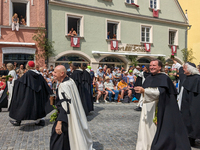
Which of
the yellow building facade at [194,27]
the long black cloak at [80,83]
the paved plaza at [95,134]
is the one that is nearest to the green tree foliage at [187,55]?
the yellow building facade at [194,27]

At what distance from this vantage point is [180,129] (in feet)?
12.8

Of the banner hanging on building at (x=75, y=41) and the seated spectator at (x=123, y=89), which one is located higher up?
the banner hanging on building at (x=75, y=41)

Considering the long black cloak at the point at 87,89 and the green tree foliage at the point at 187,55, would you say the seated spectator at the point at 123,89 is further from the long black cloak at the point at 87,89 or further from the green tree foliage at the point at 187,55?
the green tree foliage at the point at 187,55

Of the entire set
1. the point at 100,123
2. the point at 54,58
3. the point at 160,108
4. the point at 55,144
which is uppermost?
the point at 54,58

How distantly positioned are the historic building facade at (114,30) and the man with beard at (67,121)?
13.4 meters

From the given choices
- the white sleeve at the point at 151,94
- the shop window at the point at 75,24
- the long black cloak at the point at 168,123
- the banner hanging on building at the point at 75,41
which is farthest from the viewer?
the shop window at the point at 75,24

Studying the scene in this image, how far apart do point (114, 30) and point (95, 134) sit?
15457mm

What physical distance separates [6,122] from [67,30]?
449 inches

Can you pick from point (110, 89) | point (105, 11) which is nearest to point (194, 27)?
point (105, 11)

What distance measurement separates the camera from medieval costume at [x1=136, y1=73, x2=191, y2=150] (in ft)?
12.5

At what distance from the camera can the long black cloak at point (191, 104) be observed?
5.11m

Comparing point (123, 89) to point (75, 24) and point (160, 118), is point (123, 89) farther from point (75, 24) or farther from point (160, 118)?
point (160, 118)

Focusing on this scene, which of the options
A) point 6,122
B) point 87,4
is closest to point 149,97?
point 6,122

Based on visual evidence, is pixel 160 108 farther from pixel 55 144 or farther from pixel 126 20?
pixel 126 20
